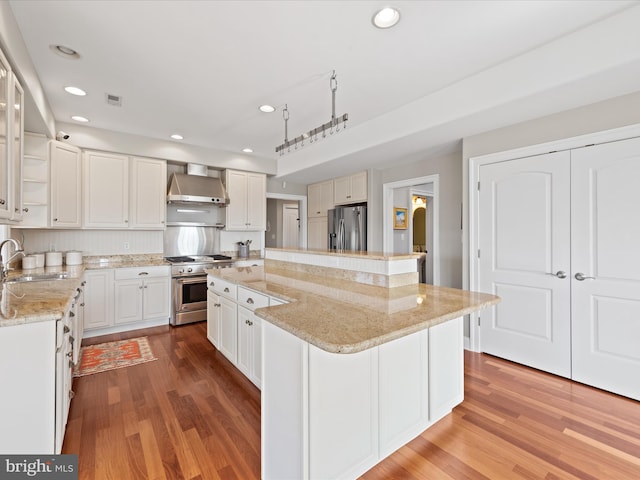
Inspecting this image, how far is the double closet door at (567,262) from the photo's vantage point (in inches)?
89.0

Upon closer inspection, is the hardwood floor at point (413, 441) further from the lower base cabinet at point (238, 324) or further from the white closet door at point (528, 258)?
the white closet door at point (528, 258)

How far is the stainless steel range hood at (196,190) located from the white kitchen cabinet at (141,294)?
1.03 m

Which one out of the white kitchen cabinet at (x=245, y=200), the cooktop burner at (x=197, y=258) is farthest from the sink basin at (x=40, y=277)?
the white kitchen cabinet at (x=245, y=200)

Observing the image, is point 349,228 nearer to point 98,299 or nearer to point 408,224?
point 408,224

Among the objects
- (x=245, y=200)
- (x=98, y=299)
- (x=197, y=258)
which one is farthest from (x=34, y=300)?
(x=245, y=200)

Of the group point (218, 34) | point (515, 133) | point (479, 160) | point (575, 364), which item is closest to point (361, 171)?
point (479, 160)

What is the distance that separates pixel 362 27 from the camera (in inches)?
75.6

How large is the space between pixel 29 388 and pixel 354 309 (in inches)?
64.1

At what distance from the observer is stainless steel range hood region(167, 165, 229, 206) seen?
4.28m

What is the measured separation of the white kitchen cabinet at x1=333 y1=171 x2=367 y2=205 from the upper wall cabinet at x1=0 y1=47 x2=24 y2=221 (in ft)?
Answer: 12.7

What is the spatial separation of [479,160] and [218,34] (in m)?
2.61

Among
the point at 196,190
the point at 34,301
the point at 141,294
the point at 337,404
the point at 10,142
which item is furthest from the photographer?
the point at 196,190

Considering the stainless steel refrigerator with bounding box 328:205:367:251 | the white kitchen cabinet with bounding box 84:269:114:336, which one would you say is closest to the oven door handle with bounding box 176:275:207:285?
the white kitchen cabinet with bounding box 84:269:114:336

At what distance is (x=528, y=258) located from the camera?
277cm
